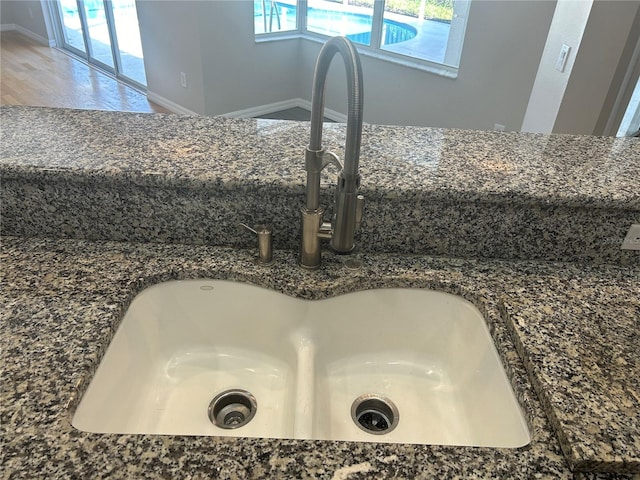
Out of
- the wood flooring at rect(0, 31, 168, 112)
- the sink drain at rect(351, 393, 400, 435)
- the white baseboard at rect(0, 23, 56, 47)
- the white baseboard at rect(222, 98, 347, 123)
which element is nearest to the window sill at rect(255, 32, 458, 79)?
the white baseboard at rect(222, 98, 347, 123)

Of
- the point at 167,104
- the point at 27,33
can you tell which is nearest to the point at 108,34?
the point at 167,104

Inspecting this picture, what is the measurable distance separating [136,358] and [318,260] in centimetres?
38

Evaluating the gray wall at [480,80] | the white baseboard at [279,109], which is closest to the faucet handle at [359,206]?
the gray wall at [480,80]

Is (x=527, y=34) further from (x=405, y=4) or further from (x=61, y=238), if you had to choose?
(x=61, y=238)

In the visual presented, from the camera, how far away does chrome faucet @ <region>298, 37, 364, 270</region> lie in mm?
765

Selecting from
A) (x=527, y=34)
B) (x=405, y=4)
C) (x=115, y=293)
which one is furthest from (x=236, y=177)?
(x=405, y=4)

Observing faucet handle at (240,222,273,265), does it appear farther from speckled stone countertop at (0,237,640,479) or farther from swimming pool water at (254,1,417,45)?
swimming pool water at (254,1,417,45)

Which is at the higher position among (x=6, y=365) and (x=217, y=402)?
(x=6, y=365)

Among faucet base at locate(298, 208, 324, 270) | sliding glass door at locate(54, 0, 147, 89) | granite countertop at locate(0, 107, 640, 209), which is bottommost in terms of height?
sliding glass door at locate(54, 0, 147, 89)

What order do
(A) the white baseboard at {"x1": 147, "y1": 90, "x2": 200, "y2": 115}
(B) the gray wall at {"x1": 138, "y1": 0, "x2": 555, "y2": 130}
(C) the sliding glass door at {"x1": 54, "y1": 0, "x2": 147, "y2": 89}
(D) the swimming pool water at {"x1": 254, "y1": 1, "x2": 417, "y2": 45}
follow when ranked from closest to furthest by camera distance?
(B) the gray wall at {"x1": 138, "y1": 0, "x2": 555, "y2": 130}, (D) the swimming pool water at {"x1": 254, "y1": 1, "x2": 417, "y2": 45}, (A) the white baseboard at {"x1": 147, "y1": 90, "x2": 200, "y2": 115}, (C) the sliding glass door at {"x1": 54, "y1": 0, "x2": 147, "y2": 89}

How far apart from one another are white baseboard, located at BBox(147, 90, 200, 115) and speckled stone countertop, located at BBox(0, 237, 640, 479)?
384cm

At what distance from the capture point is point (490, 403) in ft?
2.72

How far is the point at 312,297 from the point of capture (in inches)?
37.4

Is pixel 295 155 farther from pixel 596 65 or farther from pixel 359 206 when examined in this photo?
pixel 596 65
